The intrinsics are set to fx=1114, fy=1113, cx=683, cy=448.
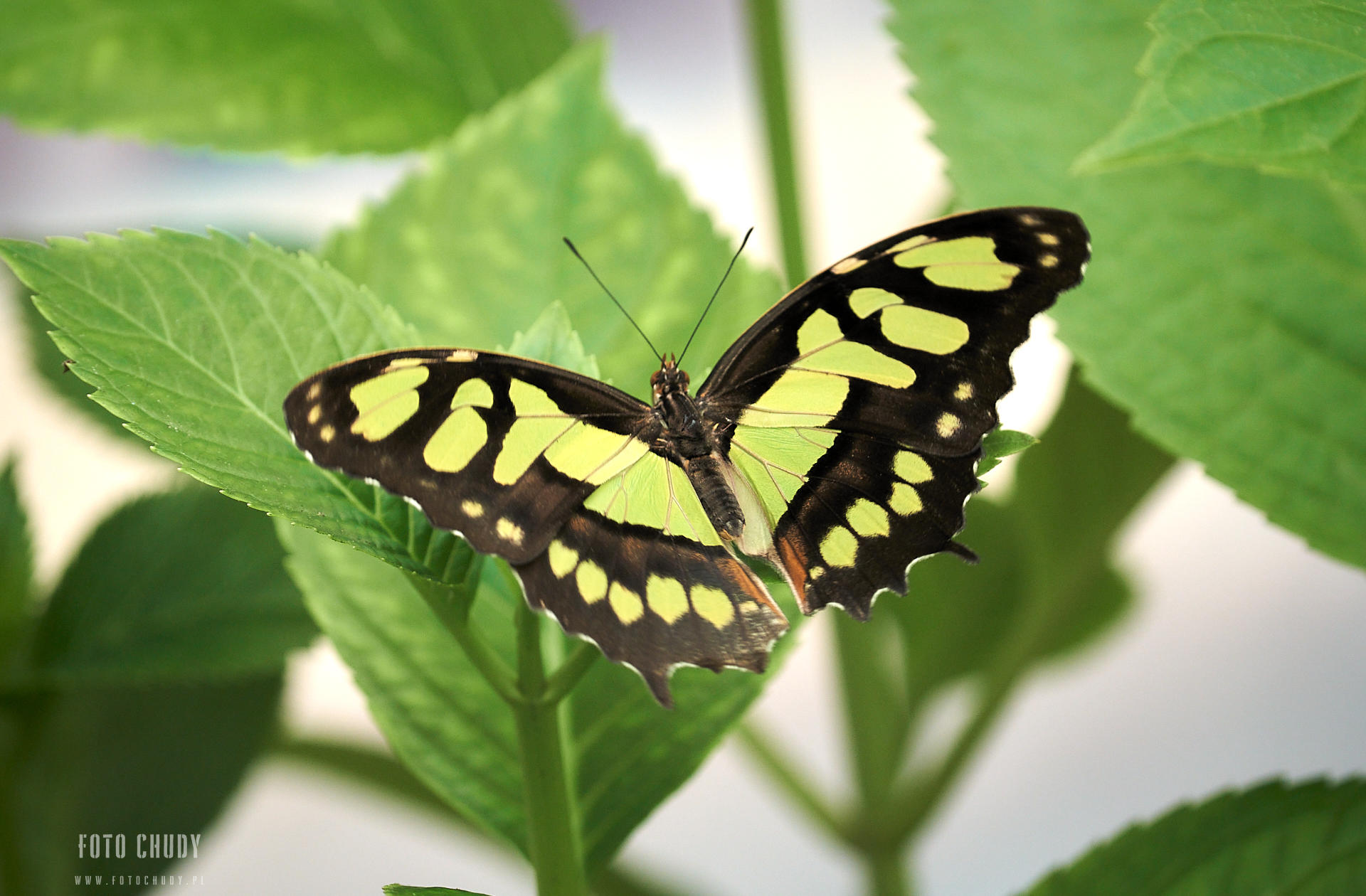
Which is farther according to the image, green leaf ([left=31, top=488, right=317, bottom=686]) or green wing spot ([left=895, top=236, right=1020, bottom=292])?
green leaf ([left=31, top=488, right=317, bottom=686])

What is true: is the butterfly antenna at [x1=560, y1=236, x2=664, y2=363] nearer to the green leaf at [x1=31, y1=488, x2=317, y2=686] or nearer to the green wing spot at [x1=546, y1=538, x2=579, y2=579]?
the green wing spot at [x1=546, y1=538, x2=579, y2=579]

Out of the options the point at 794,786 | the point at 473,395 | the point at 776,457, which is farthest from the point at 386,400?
the point at 794,786

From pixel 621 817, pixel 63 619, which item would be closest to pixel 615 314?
pixel 621 817

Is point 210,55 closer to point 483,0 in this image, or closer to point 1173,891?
point 483,0

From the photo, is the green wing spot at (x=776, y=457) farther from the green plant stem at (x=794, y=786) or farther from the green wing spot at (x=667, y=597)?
the green plant stem at (x=794, y=786)

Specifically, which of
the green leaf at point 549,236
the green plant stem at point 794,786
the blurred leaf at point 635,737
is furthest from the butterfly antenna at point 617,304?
the green plant stem at point 794,786

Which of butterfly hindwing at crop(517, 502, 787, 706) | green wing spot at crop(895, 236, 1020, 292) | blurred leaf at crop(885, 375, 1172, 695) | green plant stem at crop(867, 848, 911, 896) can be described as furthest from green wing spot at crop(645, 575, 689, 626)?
green plant stem at crop(867, 848, 911, 896)

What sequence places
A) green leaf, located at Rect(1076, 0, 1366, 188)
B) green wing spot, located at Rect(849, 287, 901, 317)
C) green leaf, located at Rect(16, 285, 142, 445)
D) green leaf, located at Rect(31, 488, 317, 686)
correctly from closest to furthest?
green leaf, located at Rect(1076, 0, 1366, 188) → green wing spot, located at Rect(849, 287, 901, 317) → green leaf, located at Rect(31, 488, 317, 686) → green leaf, located at Rect(16, 285, 142, 445)

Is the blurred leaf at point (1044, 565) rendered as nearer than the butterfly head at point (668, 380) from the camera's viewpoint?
No
